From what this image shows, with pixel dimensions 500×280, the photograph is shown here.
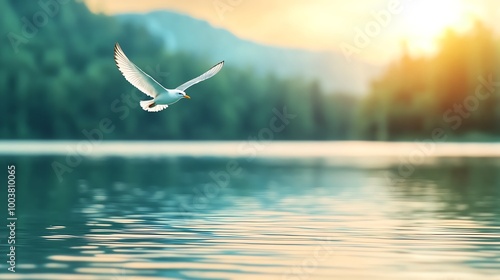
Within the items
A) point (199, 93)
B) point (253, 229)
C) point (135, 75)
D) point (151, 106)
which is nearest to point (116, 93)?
point (199, 93)

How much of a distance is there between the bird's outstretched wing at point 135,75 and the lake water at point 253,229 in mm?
3050

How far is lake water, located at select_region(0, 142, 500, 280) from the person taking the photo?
56.2 ft

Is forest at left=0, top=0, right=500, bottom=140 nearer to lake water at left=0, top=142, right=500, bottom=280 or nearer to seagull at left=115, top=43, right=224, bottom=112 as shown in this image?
lake water at left=0, top=142, right=500, bottom=280

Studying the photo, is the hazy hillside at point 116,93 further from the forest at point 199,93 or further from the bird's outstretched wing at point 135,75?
the bird's outstretched wing at point 135,75

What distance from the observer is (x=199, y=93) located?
466 feet

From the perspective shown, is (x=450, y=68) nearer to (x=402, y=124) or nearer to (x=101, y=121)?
(x=402, y=124)

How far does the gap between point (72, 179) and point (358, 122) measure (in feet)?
393

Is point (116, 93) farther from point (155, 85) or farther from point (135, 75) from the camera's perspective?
point (135, 75)

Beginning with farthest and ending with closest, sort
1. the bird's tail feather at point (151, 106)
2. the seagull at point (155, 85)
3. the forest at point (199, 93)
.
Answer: the forest at point (199, 93) < the bird's tail feather at point (151, 106) < the seagull at point (155, 85)

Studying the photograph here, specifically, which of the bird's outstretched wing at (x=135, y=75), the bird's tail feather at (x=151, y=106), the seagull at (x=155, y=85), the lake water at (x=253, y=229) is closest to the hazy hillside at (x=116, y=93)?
the lake water at (x=253, y=229)

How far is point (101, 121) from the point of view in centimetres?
A: 13388

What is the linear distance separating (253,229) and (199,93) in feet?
390

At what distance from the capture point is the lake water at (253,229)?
1712 centimetres

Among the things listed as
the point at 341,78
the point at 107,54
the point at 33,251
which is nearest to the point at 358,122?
the point at 341,78
